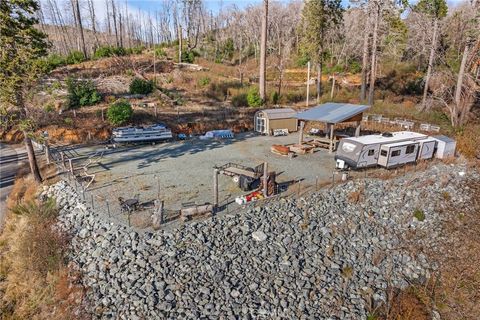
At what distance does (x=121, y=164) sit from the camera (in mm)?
18266

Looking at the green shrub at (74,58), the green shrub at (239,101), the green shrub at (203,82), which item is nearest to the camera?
the green shrub at (239,101)

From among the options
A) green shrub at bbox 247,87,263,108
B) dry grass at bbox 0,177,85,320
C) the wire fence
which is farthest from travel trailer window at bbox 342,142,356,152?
green shrub at bbox 247,87,263,108

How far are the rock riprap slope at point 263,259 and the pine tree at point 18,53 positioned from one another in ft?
17.2

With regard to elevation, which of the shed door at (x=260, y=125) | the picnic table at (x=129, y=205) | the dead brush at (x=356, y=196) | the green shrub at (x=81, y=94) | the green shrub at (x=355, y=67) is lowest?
the dead brush at (x=356, y=196)

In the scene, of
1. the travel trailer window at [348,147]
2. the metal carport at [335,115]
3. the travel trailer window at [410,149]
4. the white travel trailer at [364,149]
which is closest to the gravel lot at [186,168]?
the white travel trailer at [364,149]

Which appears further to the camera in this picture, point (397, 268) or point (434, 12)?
point (434, 12)

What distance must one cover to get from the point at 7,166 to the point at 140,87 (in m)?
16.2

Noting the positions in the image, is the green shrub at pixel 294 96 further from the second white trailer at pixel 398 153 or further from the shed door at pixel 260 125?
the second white trailer at pixel 398 153

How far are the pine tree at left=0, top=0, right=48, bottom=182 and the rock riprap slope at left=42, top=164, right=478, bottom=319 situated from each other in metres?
5.24

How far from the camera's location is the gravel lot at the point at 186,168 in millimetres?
14340

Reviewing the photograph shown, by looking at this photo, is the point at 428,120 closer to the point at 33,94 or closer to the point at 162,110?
the point at 162,110

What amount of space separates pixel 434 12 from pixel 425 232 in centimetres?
2441

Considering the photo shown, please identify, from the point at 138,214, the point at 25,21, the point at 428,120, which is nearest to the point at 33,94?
the point at 25,21

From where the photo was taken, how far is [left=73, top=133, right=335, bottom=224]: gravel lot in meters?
14.3
